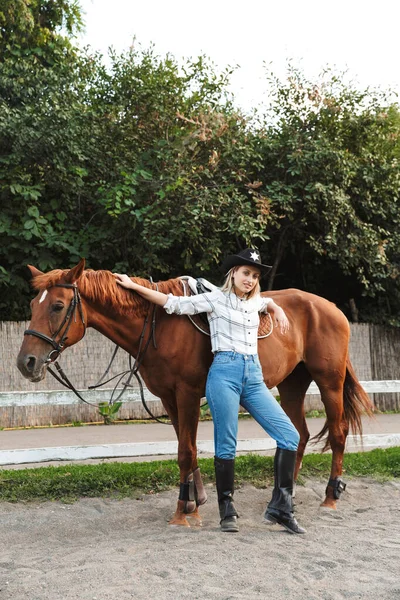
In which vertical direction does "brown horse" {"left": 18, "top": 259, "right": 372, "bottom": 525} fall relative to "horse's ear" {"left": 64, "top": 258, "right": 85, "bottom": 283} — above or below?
below

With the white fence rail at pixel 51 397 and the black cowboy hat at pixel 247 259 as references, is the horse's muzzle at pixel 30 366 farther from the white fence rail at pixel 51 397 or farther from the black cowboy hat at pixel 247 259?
the white fence rail at pixel 51 397

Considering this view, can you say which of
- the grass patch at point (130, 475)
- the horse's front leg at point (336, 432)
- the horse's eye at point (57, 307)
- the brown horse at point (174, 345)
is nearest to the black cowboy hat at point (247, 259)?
the brown horse at point (174, 345)

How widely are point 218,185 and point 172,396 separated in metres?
7.27

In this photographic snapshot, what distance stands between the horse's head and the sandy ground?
1.21 m

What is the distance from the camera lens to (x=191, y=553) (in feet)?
13.5

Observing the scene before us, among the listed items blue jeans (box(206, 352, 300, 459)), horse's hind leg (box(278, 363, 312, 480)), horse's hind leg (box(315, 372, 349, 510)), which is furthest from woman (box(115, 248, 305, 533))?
horse's hind leg (box(278, 363, 312, 480))

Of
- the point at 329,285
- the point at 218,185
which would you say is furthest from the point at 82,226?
the point at 329,285

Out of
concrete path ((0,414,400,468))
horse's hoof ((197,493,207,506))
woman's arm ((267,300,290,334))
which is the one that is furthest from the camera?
concrete path ((0,414,400,468))

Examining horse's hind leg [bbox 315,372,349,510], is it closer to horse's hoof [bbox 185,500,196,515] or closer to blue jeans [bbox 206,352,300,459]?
blue jeans [bbox 206,352,300,459]

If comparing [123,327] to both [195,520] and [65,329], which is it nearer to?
[65,329]

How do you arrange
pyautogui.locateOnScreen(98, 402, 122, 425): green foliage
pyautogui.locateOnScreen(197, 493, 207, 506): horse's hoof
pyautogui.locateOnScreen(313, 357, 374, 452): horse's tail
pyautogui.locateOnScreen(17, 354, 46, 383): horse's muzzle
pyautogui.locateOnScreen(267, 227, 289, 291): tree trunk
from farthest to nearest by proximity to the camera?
1. pyautogui.locateOnScreen(267, 227, 289, 291): tree trunk
2. pyautogui.locateOnScreen(98, 402, 122, 425): green foliage
3. pyautogui.locateOnScreen(313, 357, 374, 452): horse's tail
4. pyautogui.locateOnScreen(197, 493, 207, 506): horse's hoof
5. pyautogui.locateOnScreen(17, 354, 46, 383): horse's muzzle

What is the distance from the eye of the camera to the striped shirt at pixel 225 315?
4.82 meters

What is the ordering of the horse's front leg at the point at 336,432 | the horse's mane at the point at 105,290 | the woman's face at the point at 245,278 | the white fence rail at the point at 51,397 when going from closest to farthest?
the horse's mane at the point at 105,290 < the woman's face at the point at 245,278 < the horse's front leg at the point at 336,432 < the white fence rail at the point at 51,397

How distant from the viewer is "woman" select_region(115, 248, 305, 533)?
469 cm
